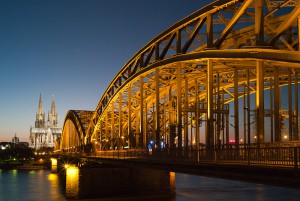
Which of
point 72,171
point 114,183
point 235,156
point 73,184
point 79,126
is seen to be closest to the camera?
point 235,156

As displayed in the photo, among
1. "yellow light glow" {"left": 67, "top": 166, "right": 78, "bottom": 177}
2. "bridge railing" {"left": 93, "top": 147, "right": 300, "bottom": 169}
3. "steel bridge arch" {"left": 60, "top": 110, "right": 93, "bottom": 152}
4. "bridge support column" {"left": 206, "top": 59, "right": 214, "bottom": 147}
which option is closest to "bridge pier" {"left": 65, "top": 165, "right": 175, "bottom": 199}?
"yellow light glow" {"left": 67, "top": 166, "right": 78, "bottom": 177}

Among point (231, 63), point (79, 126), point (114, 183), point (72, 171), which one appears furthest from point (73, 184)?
point (79, 126)

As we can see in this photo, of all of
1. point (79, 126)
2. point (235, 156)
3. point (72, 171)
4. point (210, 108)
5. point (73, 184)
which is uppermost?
point (79, 126)

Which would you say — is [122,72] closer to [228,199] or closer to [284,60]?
[228,199]

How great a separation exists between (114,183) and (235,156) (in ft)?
119

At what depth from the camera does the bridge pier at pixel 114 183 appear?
→ 57188 mm

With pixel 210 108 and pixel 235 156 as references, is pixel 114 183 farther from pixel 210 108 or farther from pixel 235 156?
pixel 235 156

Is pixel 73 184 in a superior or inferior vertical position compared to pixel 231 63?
inferior

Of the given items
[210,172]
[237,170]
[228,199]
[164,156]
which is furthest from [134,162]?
[228,199]

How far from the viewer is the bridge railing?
19.5 m

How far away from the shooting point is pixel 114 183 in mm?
58281

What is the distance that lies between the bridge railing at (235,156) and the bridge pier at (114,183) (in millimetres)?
20020

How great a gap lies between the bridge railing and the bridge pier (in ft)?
65.7

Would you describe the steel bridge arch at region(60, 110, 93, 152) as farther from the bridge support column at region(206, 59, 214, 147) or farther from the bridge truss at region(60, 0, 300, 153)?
the bridge support column at region(206, 59, 214, 147)
